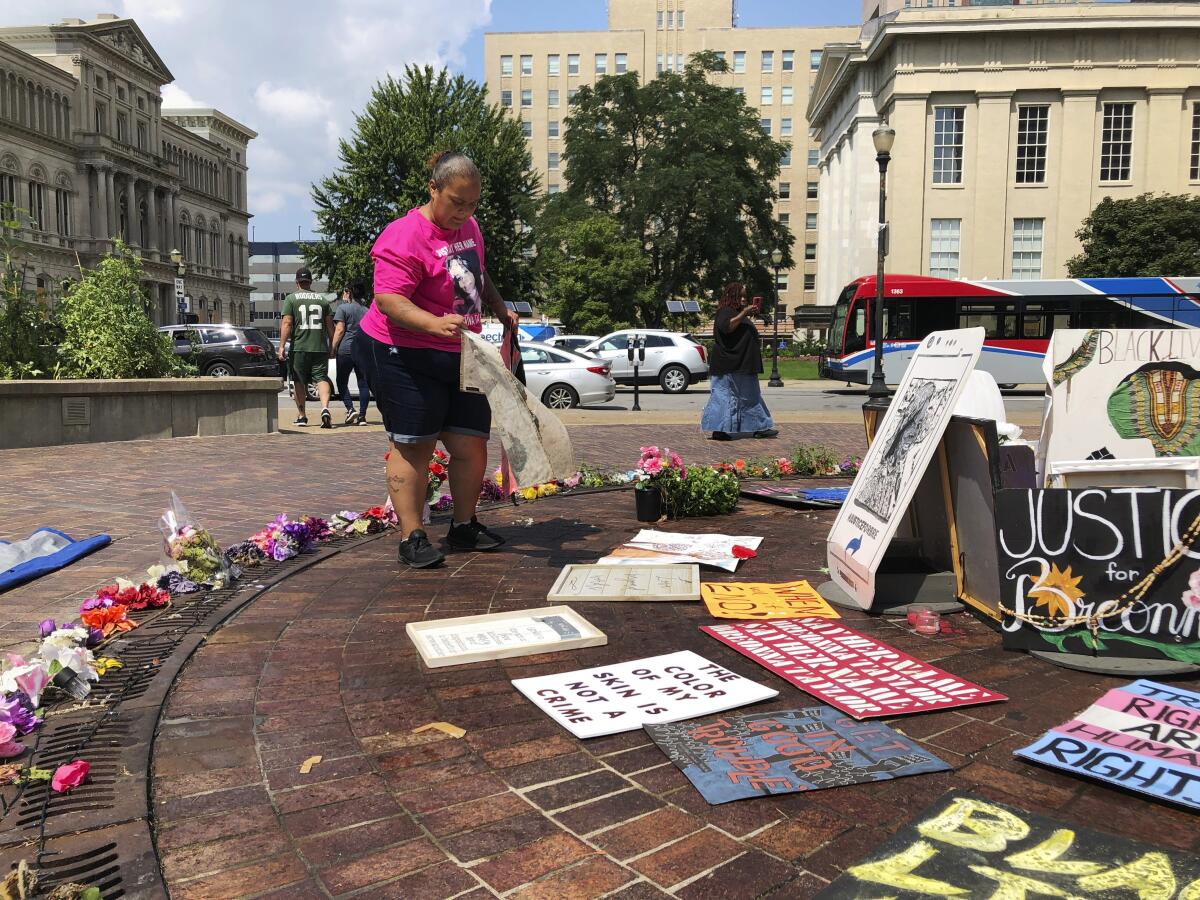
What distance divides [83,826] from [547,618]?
5.86 ft

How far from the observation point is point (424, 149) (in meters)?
35.4

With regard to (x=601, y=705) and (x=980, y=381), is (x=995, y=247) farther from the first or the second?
(x=601, y=705)

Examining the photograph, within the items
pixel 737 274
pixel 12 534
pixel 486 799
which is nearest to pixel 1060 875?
pixel 486 799

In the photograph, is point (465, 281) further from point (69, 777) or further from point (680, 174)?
point (680, 174)

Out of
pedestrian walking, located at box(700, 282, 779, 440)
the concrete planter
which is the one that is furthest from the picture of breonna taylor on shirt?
the concrete planter

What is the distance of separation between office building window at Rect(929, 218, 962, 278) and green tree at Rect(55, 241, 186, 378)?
4119 cm

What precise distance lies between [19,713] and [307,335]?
10.3 m

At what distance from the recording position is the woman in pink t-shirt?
4320 mm

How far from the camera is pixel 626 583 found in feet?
13.6

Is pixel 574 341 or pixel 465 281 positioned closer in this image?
pixel 465 281

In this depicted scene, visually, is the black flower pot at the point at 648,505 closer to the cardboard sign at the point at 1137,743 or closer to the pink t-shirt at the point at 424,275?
the pink t-shirt at the point at 424,275

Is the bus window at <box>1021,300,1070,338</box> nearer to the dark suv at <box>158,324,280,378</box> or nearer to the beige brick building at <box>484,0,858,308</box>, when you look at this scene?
the dark suv at <box>158,324,280,378</box>

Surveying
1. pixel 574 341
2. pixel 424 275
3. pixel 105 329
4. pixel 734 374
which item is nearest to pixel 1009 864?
pixel 424 275

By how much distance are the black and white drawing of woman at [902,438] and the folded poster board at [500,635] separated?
1.26 m
